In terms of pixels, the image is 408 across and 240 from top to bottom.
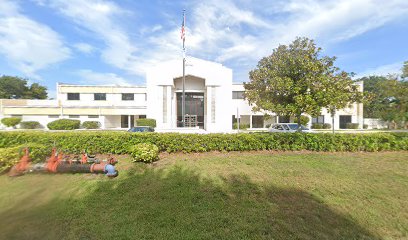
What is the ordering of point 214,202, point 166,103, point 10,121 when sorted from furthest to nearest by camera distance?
point 10,121 < point 166,103 < point 214,202

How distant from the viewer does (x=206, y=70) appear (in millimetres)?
27406

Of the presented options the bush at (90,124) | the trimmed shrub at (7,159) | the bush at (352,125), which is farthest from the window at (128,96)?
the bush at (352,125)

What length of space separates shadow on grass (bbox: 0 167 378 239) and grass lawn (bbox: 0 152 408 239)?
0.06ft

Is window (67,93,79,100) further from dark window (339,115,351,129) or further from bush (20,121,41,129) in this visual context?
dark window (339,115,351,129)

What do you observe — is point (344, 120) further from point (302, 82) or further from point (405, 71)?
point (302, 82)

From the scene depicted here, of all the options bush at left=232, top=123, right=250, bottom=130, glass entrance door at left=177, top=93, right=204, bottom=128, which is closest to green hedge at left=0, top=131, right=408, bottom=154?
glass entrance door at left=177, top=93, right=204, bottom=128

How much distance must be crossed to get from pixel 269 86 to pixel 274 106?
1.20 meters

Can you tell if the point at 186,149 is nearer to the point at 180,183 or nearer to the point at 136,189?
the point at 180,183

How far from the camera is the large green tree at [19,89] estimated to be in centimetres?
5653

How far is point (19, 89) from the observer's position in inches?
2279

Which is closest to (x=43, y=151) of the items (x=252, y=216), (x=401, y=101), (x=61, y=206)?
(x=61, y=206)

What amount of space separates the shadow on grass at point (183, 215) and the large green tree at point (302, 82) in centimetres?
488

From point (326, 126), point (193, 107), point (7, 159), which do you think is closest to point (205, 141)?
point (7, 159)

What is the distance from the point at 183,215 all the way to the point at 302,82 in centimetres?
752
